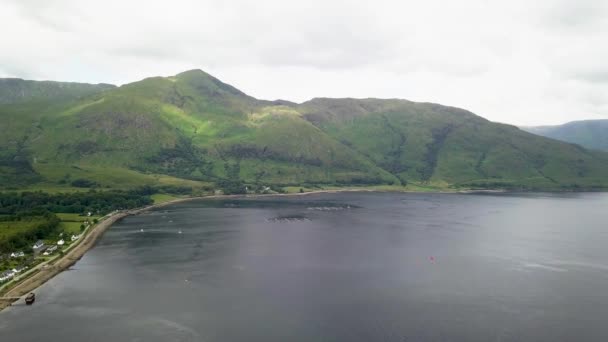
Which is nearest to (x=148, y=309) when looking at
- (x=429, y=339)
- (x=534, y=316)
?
(x=429, y=339)

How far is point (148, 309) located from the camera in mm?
81312

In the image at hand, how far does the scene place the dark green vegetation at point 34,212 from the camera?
118 m

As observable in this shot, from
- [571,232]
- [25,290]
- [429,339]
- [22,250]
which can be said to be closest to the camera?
[429,339]

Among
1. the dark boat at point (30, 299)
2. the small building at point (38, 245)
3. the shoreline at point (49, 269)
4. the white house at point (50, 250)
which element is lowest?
the dark boat at point (30, 299)

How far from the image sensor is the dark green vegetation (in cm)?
11756

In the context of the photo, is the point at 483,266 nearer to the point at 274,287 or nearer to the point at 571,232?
the point at 274,287

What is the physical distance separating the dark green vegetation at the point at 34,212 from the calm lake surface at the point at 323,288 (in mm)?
17404

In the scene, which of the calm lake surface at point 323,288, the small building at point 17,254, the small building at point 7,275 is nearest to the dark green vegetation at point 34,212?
the small building at point 17,254

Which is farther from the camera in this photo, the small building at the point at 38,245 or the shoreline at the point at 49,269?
the small building at the point at 38,245

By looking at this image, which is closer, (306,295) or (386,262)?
(306,295)

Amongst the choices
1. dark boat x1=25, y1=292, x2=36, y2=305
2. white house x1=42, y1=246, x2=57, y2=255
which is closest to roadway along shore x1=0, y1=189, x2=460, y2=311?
dark boat x1=25, y1=292, x2=36, y2=305

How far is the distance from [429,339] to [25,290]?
7774cm

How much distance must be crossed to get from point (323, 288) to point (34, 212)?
116858 mm

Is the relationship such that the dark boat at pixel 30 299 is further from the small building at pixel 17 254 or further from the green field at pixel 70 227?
the green field at pixel 70 227
